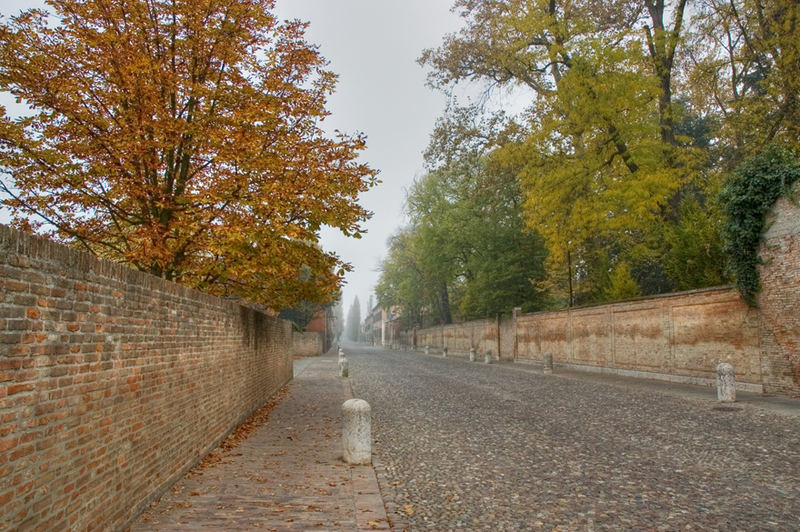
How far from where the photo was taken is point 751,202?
1360 centimetres

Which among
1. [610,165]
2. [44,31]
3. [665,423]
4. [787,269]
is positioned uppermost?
[610,165]

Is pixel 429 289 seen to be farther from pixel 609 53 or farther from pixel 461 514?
pixel 461 514

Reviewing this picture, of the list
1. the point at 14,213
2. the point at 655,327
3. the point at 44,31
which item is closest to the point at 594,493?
the point at 14,213

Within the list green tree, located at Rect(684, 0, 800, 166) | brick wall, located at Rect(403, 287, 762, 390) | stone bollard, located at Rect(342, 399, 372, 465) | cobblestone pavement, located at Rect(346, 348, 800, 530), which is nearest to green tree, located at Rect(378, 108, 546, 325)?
brick wall, located at Rect(403, 287, 762, 390)

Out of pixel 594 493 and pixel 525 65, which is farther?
pixel 525 65

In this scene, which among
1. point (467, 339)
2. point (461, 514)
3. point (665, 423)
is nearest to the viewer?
point (461, 514)

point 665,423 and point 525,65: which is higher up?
point 525,65

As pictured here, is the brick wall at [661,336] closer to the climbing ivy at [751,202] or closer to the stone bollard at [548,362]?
the climbing ivy at [751,202]

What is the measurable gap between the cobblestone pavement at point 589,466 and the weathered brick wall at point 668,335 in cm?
368

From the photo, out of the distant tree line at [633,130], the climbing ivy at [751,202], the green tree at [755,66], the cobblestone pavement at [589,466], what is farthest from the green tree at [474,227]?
the cobblestone pavement at [589,466]

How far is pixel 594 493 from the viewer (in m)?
5.32

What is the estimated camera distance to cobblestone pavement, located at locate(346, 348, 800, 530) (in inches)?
185

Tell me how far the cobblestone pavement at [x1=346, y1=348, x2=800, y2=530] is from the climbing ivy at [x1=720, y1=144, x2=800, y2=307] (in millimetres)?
4080

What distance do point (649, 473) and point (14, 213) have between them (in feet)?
30.5
